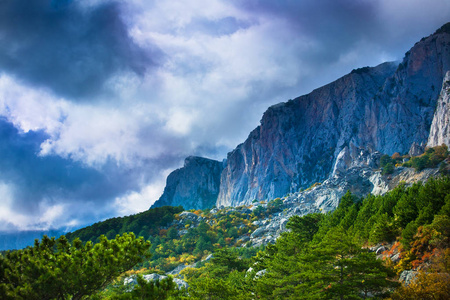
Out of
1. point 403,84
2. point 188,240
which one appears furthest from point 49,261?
point 403,84

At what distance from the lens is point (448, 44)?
11788 cm

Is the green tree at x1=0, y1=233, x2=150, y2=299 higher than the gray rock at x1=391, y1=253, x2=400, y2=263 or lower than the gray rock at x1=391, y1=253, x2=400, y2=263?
higher

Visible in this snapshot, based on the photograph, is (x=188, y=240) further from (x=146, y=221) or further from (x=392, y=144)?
(x=392, y=144)

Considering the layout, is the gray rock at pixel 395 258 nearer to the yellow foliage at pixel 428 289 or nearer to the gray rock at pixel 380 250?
the gray rock at pixel 380 250

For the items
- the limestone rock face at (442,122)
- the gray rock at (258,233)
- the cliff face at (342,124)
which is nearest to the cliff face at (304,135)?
the cliff face at (342,124)

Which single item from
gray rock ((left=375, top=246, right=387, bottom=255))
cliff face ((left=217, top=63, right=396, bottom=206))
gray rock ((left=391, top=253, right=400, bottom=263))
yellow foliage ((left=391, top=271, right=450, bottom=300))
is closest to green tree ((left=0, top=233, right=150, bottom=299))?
yellow foliage ((left=391, top=271, right=450, bottom=300))

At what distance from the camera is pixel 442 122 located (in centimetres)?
9956

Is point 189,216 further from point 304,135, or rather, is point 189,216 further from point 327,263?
point 304,135

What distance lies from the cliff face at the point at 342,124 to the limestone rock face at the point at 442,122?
1483cm

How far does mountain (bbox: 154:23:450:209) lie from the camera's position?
4781 inches

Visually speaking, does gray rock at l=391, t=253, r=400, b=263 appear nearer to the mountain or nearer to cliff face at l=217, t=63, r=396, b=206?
the mountain

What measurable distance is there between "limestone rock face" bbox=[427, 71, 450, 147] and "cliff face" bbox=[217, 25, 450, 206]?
14.8 meters

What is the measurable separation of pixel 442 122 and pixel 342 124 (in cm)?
5315

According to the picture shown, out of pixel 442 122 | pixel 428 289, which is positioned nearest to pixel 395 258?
pixel 428 289
